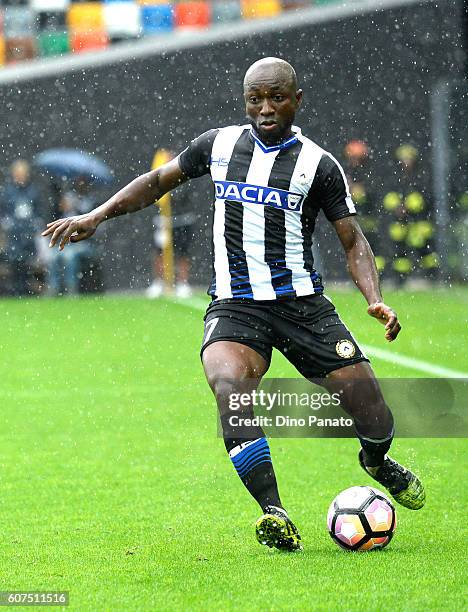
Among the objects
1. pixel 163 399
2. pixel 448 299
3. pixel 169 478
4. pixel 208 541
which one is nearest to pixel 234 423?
pixel 208 541

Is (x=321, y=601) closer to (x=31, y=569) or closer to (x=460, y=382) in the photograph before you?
(x=31, y=569)

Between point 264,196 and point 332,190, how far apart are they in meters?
0.28

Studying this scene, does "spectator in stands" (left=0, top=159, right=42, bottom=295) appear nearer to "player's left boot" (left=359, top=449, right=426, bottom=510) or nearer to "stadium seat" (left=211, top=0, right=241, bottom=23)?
"stadium seat" (left=211, top=0, right=241, bottom=23)

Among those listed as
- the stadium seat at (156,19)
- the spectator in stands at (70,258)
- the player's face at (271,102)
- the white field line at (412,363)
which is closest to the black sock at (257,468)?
the player's face at (271,102)

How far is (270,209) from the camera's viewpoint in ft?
17.7

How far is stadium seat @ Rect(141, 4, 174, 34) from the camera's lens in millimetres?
22938

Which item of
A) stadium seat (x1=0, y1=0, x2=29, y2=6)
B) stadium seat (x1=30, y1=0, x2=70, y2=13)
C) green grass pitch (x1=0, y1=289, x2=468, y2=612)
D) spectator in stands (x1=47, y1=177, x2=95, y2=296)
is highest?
stadium seat (x1=0, y1=0, x2=29, y2=6)

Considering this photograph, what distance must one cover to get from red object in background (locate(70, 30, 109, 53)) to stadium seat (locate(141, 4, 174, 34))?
2.45ft

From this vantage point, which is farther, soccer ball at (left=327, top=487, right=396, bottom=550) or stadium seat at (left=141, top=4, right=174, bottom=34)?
stadium seat at (left=141, top=4, right=174, bottom=34)

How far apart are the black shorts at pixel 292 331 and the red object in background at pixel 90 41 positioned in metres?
18.2

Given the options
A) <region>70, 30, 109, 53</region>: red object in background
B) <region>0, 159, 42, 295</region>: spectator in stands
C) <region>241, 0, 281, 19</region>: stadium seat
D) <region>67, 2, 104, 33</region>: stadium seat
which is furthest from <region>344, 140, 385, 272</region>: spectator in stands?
<region>67, 2, 104, 33</region>: stadium seat

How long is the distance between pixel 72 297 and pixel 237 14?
617 cm

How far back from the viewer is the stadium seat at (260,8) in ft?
72.9

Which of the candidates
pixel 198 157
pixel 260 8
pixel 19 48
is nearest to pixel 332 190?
pixel 198 157
